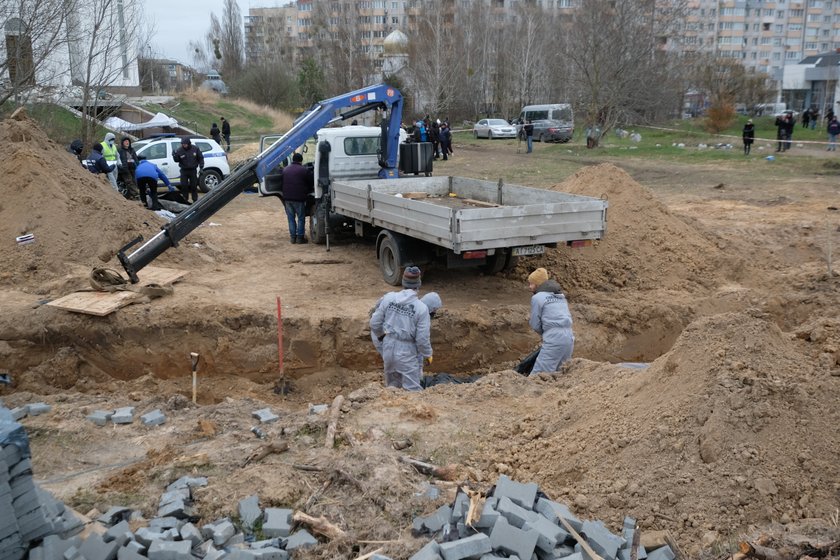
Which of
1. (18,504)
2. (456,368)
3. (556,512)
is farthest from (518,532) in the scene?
(456,368)

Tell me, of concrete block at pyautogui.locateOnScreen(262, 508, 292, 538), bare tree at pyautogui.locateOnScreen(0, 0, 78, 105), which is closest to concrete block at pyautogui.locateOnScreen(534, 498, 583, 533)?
concrete block at pyautogui.locateOnScreen(262, 508, 292, 538)

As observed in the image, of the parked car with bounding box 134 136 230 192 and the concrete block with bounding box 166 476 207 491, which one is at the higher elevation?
the parked car with bounding box 134 136 230 192

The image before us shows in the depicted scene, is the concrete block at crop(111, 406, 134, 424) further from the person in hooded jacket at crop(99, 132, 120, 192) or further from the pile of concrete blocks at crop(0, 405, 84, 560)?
the person in hooded jacket at crop(99, 132, 120, 192)

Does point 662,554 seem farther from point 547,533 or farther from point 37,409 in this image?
point 37,409

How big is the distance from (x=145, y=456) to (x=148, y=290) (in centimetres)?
463

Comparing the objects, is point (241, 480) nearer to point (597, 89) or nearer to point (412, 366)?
point (412, 366)

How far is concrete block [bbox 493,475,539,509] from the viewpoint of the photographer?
4.36 metres

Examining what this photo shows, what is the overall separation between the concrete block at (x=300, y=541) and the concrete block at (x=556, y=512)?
136cm

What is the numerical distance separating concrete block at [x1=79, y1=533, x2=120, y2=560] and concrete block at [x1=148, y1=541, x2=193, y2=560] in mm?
212

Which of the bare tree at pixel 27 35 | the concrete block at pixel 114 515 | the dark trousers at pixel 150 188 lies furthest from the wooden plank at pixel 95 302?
the bare tree at pixel 27 35

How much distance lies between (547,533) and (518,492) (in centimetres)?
41

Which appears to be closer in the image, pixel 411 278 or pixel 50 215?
pixel 411 278

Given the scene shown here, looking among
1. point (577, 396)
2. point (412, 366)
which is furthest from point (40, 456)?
point (577, 396)

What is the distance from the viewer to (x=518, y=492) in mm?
4414
